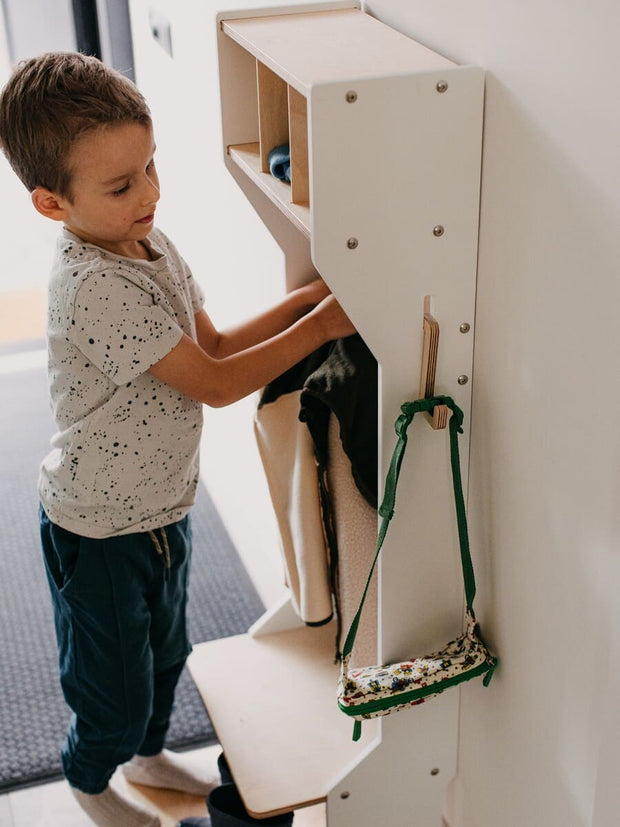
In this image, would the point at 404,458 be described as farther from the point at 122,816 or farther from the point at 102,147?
the point at 122,816

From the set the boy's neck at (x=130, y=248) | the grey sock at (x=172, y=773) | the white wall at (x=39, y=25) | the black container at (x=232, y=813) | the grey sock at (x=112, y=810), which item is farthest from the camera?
the white wall at (x=39, y=25)

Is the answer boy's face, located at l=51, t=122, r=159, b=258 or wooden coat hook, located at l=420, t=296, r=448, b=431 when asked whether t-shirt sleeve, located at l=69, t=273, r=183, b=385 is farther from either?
wooden coat hook, located at l=420, t=296, r=448, b=431

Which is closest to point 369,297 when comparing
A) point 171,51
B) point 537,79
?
point 537,79

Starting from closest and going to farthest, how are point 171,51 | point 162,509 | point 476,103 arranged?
1. point 476,103
2. point 162,509
3. point 171,51

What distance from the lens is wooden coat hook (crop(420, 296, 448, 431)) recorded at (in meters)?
1.05

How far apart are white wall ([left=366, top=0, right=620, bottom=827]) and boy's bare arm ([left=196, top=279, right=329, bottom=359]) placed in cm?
32

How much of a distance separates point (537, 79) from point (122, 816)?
4.31ft

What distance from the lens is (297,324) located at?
1.22 m

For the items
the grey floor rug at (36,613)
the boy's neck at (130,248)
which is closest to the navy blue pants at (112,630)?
the grey floor rug at (36,613)

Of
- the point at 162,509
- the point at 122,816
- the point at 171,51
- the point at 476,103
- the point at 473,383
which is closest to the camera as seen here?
the point at 476,103

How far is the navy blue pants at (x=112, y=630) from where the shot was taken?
1472 millimetres

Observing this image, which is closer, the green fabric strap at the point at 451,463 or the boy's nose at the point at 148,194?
the green fabric strap at the point at 451,463

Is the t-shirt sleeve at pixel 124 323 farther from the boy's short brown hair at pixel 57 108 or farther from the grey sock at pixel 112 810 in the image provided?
the grey sock at pixel 112 810

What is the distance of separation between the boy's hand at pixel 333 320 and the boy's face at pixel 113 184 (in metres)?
0.24
